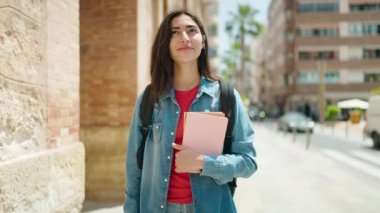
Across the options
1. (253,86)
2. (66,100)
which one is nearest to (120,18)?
(66,100)

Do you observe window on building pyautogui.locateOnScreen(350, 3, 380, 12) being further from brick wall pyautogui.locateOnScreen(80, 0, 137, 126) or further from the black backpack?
the black backpack

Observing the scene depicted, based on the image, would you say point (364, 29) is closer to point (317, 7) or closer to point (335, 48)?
point (335, 48)

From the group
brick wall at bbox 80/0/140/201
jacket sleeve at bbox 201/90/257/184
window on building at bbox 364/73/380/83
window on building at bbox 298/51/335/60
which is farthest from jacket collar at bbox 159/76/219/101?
window on building at bbox 364/73/380/83

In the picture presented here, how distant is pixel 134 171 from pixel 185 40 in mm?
809

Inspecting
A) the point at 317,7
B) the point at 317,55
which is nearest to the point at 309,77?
the point at 317,55

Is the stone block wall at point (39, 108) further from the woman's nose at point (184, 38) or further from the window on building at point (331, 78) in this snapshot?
the window on building at point (331, 78)

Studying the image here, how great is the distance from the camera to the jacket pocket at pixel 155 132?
219cm

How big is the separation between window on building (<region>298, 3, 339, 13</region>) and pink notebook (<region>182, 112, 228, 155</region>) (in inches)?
2043

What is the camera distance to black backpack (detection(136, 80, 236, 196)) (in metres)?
2.20

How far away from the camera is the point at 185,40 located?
7.22 feet

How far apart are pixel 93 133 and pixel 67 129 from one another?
3987 mm

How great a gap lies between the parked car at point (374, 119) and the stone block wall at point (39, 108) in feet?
51.7

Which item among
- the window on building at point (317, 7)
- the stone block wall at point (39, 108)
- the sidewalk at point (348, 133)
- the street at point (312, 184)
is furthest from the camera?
the window on building at point (317, 7)

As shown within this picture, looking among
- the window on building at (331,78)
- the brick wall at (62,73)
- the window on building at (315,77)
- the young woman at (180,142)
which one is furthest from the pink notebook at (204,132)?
the window on building at (331,78)
